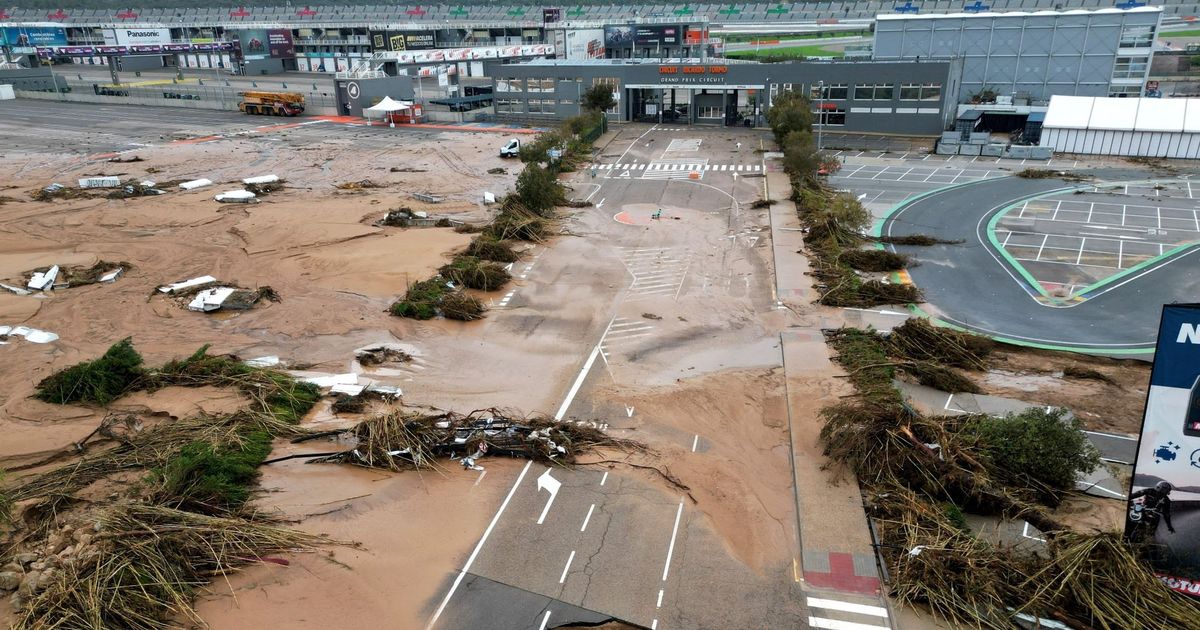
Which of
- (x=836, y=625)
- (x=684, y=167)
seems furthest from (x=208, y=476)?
(x=684, y=167)

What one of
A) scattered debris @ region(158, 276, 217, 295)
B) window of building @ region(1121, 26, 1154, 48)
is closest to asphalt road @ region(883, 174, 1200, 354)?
scattered debris @ region(158, 276, 217, 295)

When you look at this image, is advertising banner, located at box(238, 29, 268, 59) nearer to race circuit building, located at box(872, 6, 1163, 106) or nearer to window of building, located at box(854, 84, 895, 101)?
race circuit building, located at box(872, 6, 1163, 106)

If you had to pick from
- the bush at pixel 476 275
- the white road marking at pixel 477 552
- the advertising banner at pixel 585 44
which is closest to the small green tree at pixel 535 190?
the bush at pixel 476 275

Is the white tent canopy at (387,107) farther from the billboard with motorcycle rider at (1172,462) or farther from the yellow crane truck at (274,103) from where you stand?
the billboard with motorcycle rider at (1172,462)

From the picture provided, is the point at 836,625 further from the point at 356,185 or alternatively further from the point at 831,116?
the point at 831,116

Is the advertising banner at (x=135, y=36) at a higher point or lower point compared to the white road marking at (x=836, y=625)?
higher

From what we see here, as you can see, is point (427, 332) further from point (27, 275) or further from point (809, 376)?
point (27, 275)
